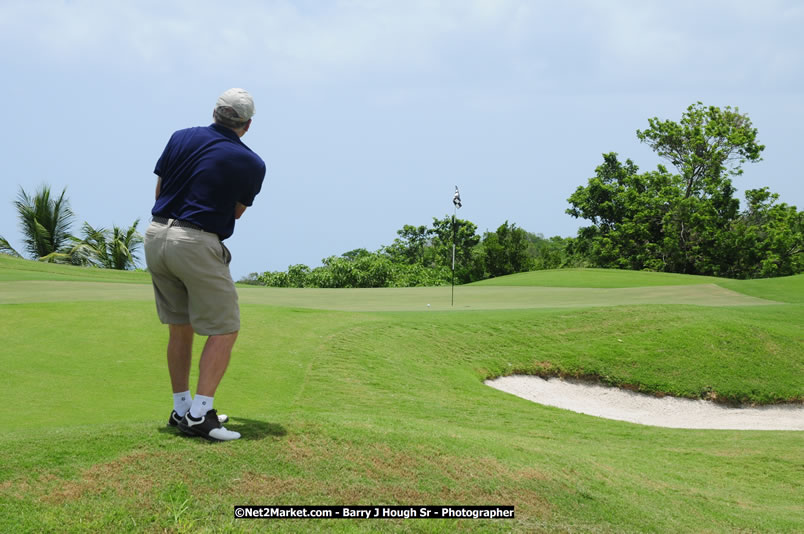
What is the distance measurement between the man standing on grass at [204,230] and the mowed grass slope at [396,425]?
1.70 feet

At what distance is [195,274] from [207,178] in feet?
2.34

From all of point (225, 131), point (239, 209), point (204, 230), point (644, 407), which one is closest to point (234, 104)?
point (225, 131)

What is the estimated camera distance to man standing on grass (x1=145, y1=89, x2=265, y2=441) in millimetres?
5188

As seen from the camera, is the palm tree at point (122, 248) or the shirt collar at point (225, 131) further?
the palm tree at point (122, 248)

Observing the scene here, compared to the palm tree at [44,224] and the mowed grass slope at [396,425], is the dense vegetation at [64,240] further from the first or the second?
the mowed grass slope at [396,425]

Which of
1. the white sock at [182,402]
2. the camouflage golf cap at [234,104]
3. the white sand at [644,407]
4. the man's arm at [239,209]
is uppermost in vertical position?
the camouflage golf cap at [234,104]

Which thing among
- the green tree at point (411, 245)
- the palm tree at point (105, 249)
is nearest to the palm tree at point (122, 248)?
the palm tree at point (105, 249)

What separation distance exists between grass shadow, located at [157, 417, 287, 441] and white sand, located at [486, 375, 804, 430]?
842 cm

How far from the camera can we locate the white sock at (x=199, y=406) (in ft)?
17.2

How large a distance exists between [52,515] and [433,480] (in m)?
2.47

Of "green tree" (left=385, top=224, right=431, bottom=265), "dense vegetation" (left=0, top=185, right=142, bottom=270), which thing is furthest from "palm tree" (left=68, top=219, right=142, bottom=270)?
"green tree" (left=385, top=224, right=431, bottom=265)

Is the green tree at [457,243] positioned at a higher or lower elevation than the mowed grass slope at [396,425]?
higher

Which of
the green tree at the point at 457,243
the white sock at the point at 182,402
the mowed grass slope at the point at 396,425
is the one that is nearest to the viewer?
the mowed grass slope at the point at 396,425

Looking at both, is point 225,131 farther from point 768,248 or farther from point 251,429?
point 768,248
